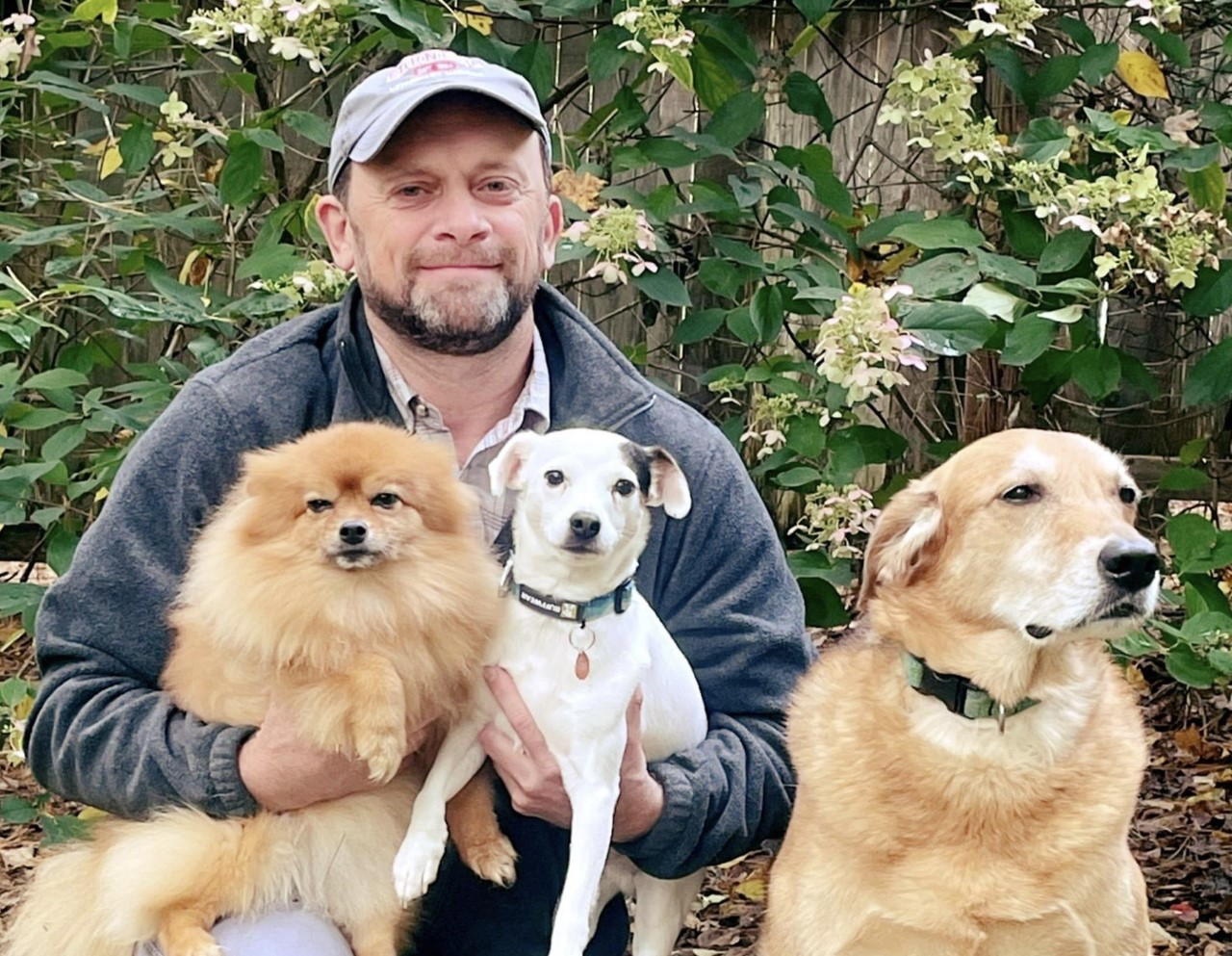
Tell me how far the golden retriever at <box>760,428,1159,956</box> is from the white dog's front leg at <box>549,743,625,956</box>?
1.12 feet

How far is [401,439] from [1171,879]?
267cm

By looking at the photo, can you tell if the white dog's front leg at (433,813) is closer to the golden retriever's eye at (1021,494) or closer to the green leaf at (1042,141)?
the golden retriever's eye at (1021,494)

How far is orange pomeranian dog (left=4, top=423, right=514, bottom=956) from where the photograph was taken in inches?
90.6

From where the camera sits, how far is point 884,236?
3.14 meters

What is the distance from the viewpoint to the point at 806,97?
321 centimetres

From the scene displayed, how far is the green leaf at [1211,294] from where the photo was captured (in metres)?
2.95

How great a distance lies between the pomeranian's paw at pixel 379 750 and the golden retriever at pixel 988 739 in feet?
2.25

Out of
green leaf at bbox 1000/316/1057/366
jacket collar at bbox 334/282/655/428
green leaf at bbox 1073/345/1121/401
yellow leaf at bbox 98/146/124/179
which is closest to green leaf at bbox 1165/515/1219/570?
green leaf at bbox 1073/345/1121/401

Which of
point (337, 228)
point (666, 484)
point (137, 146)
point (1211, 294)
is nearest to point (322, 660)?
point (666, 484)

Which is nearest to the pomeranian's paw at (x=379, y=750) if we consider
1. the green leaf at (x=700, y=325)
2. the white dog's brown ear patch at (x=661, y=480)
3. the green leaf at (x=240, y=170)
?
the white dog's brown ear patch at (x=661, y=480)

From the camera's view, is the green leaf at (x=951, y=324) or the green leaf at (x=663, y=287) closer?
the green leaf at (x=951, y=324)

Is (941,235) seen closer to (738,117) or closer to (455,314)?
(738,117)

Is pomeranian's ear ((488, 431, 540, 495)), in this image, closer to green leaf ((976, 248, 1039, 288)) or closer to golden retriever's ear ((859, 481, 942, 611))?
golden retriever's ear ((859, 481, 942, 611))

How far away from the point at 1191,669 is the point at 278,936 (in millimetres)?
1807
